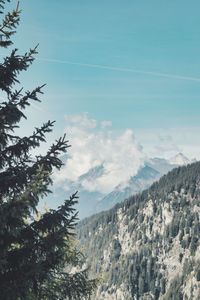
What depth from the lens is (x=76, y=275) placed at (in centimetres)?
1294

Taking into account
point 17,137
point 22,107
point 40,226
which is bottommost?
point 40,226

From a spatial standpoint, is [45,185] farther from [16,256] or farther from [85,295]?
[85,295]

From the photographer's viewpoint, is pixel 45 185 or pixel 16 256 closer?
pixel 45 185

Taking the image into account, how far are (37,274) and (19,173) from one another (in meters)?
4.12

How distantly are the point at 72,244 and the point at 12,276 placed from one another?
8532 millimetres

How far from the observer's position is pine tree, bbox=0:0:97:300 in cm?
929

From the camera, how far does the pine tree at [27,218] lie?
929 cm

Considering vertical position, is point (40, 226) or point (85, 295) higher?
point (40, 226)

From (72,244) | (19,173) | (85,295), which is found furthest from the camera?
(72,244)

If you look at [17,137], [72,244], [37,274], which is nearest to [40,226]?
[37,274]

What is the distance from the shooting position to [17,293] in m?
9.03

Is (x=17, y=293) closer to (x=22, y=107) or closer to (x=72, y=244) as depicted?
(x=22, y=107)

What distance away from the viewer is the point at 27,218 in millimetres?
11312

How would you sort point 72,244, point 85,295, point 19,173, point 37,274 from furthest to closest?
point 72,244, point 85,295, point 19,173, point 37,274
